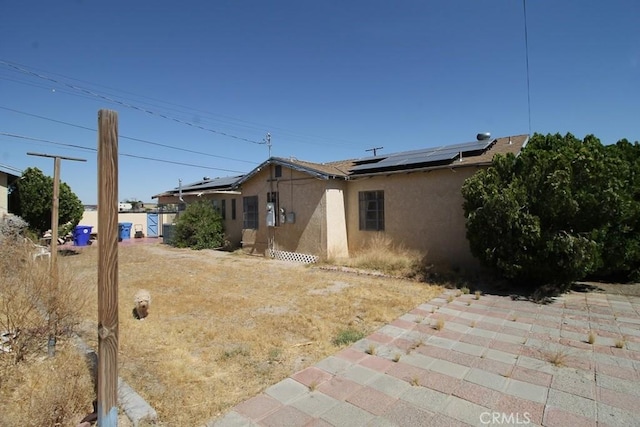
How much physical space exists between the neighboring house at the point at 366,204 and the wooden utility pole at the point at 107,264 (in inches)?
344

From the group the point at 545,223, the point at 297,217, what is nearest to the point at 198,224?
the point at 297,217

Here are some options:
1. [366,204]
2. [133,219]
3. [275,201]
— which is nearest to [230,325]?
[366,204]

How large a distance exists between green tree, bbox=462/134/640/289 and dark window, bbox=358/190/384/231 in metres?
3.71

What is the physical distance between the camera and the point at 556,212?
21.5 ft

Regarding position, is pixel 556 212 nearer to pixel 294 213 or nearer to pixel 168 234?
pixel 294 213

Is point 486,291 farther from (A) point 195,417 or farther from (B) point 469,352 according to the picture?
(A) point 195,417

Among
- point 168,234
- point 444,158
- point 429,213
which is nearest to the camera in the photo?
point 444,158

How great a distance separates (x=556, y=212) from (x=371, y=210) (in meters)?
5.81

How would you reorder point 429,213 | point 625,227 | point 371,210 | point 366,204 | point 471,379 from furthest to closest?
point 366,204 → point 371,210 → point 429,213 → point 625,227 → point 471,379

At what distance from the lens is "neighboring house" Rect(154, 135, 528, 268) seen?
9539mm

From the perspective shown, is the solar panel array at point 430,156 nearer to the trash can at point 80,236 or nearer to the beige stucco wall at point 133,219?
the trash can at point 80,236

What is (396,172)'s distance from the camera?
10336 millimetres

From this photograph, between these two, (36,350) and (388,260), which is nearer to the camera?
(36,350)

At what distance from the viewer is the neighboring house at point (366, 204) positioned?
9539 mm
